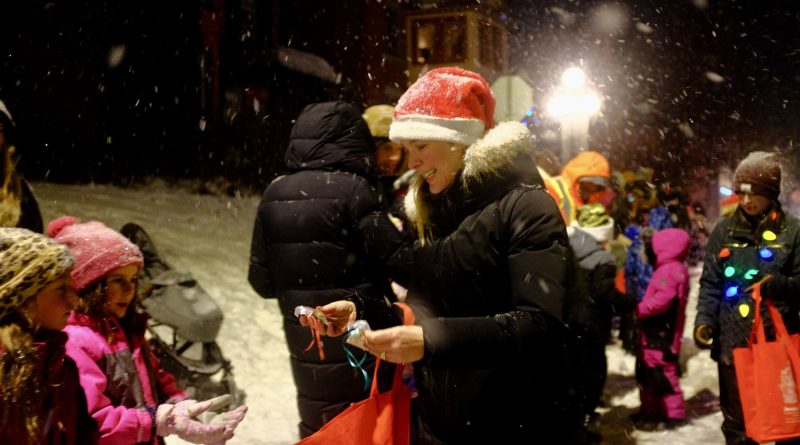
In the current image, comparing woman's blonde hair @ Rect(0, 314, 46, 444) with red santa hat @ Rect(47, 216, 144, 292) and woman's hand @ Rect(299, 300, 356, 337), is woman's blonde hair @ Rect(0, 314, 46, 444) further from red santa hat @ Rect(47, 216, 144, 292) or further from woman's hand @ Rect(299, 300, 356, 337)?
woman's hand @ Rect(299, 300, 356, 337)

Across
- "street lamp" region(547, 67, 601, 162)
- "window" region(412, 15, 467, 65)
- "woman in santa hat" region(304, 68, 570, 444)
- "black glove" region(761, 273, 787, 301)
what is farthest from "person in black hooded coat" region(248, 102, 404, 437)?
"window" region(412, 15, 467, 65)

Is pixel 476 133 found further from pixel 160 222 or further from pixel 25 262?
pixel 160 222

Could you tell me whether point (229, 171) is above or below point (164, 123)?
below

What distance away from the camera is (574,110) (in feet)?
39.6

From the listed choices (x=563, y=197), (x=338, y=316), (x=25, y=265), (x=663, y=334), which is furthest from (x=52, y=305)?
(x=663, y=334)

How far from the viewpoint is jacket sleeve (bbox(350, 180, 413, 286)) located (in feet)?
12.4

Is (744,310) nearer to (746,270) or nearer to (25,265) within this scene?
(746,270)

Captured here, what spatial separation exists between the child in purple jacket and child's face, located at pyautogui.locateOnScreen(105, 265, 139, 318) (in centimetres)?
457

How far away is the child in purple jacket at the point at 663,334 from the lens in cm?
601

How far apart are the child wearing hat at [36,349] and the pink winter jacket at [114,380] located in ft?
0.49

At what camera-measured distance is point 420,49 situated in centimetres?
2678

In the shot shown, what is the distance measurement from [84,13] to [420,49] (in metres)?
15.0

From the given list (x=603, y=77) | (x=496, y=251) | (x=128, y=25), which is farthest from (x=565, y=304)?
(x=603, y=77)

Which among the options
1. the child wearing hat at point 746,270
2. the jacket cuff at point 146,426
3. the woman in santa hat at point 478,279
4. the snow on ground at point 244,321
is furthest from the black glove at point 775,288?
the jacket cuff at point 146,426
